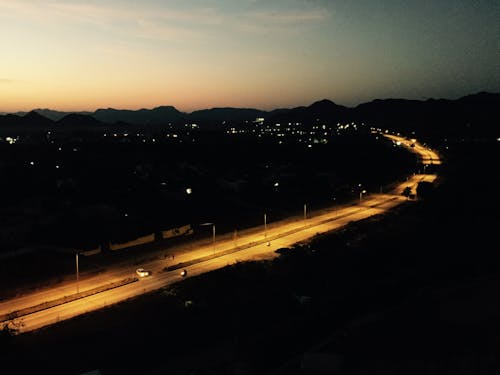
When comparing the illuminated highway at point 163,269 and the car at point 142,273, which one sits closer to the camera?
the illuminated highway at point 163,269

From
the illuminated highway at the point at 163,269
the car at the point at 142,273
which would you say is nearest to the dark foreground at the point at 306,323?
the illuminated highway at the point at 163,269

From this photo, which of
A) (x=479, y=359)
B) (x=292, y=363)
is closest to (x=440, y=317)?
(x=479, y=359)

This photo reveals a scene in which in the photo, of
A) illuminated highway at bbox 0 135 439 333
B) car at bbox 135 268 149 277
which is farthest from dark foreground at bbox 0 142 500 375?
car at bbox 135 268 149 277

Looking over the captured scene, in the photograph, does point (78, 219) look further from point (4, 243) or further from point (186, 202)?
point (186, 202)

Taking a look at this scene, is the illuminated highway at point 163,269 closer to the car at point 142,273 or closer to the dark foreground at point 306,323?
the car at point 142,273

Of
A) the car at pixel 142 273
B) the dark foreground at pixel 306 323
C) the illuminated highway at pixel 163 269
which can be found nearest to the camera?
the dark foreground at pixel 306 323
